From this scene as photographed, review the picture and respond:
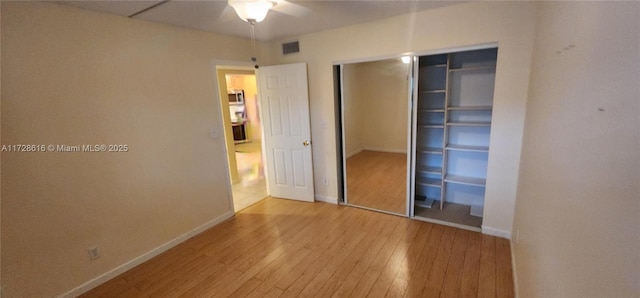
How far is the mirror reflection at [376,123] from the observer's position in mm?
4656

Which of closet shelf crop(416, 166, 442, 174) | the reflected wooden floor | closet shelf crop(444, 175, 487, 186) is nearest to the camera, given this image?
closet shelf crop(444, 175, 487, 186)

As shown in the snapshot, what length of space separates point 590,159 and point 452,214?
8.73 feet

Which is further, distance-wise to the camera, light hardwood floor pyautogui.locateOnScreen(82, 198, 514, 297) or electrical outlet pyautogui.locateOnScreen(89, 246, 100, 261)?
electrical outlet pyautogui.locateOnScreen(89, 246, 100, 261)

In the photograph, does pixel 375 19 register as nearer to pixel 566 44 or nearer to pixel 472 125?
pixel 472 125

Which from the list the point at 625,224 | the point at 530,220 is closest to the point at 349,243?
the point at 530,220

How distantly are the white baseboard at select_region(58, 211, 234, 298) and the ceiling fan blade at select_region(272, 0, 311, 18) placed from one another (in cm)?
256

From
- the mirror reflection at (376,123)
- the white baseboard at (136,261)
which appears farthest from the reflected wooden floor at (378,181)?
the white baseboard at (136,261)

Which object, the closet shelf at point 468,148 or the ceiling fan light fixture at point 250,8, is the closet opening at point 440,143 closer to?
the closet shelf at point 468,148

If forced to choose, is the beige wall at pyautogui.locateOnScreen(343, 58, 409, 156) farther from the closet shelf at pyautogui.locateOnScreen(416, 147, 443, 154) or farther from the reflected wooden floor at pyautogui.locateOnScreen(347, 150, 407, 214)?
the closet shelf at pyautogui.locateOnScreen(416, 147, 443, 154)

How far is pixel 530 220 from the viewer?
1648 millimetres

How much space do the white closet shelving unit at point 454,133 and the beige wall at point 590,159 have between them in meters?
1.58

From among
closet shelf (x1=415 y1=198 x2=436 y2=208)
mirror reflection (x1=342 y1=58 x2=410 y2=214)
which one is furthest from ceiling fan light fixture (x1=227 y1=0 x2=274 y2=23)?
closet shelf (x1=415 y1=198 x2=436 y2=208)

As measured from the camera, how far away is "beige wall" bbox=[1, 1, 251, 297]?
1.85 m

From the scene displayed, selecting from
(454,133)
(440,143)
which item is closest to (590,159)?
(454,133)
